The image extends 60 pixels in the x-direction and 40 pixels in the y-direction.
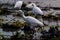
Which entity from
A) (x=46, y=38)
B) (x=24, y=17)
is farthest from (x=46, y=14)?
(x=46, y=38)

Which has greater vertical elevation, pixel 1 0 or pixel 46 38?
pixel 1 0

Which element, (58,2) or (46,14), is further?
(58,2)

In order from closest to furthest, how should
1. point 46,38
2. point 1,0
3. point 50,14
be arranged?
point 46,38 < point 50,14 < point 1,0

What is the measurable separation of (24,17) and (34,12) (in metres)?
0.35

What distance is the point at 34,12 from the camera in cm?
422

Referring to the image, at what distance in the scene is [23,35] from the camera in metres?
3.60

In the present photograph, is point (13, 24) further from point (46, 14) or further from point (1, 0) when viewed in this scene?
point (1, 0)

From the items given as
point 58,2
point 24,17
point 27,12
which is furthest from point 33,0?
point 24,17

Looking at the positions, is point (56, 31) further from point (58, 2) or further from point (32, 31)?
point (58, 2)

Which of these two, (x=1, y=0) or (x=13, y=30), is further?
(x=1, y=0)

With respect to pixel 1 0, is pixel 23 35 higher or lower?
lower

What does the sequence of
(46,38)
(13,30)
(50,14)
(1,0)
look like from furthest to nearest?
(1,0) < (50,14) < (13,30) < (46,38)

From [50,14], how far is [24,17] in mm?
503

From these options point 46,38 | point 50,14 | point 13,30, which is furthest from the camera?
point 50,14
